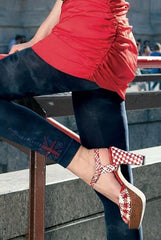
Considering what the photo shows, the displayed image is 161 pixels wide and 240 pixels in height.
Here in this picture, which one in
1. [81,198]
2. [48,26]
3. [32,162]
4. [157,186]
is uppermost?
[48,26]

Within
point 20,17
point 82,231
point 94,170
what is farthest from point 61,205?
point 20,17

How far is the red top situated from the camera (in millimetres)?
2127

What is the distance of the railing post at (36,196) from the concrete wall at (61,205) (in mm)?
36

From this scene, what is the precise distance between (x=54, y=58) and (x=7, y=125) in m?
0.32

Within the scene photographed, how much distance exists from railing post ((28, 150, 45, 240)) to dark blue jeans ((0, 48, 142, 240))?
0.56m

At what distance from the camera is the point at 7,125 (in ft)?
7.22

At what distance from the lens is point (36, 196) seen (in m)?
2.83

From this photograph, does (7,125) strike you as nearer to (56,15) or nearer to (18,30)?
(56,15)

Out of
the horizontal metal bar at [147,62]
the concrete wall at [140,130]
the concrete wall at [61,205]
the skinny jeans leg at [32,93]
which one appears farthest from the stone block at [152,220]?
the concrete wall at [140,130]

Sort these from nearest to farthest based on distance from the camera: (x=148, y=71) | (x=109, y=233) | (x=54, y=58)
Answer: (x=54, y=58), (x=109, y=233), (x=148, y=71)

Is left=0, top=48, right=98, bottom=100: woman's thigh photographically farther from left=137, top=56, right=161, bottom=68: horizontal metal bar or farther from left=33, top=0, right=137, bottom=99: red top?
left=137, top=56, right=161, bottom=68: horizontal metal bar

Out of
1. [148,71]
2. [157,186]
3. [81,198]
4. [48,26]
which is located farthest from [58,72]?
→ [148,71]

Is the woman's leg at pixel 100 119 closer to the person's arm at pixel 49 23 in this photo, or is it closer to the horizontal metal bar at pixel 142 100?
the person's arm at pixel 49 23

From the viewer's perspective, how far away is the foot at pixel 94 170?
7.36ft
